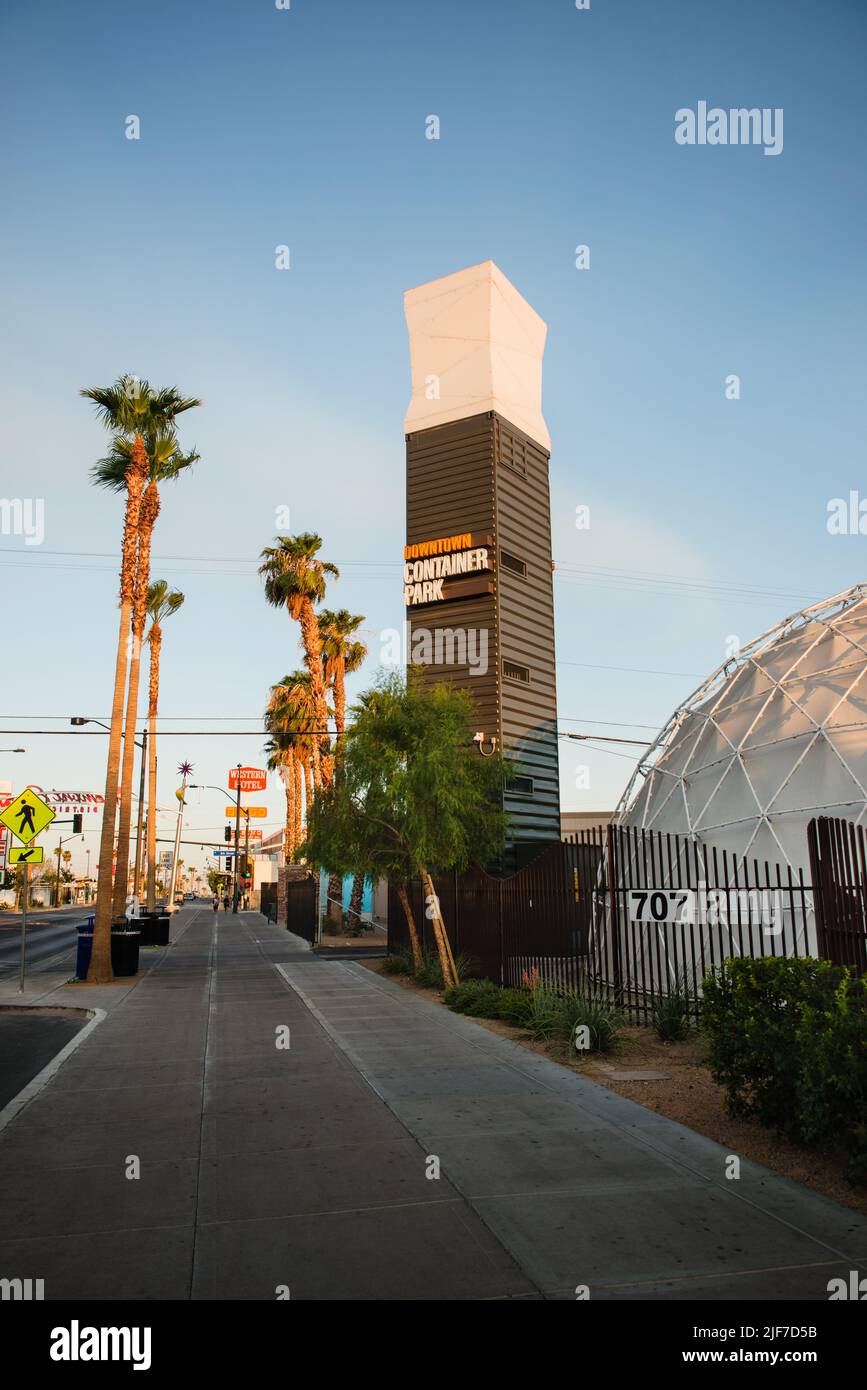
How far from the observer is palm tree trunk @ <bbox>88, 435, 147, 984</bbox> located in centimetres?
2119

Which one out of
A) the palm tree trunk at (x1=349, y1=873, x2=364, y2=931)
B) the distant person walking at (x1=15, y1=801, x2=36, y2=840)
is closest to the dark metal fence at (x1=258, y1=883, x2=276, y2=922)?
the palm tree trunk at (x1=349, y1=873, x2=364, y2=931)

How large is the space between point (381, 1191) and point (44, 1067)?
696 cm

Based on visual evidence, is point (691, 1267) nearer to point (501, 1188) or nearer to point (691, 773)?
point (501, 1188)

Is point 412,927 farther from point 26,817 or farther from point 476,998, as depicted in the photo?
point 26,817

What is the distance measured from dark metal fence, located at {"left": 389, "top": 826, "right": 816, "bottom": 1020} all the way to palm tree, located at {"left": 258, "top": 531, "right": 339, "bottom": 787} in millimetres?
23772

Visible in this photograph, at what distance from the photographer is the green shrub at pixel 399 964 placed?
22.1 m

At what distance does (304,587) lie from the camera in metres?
41.9

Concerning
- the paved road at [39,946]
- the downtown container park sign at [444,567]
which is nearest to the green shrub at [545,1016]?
the paved road at [39,946]

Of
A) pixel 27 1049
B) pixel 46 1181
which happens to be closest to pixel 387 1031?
pixel 27 1049

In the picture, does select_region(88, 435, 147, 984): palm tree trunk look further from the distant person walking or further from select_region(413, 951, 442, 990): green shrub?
select_region(413, 951, 442, 990): green shrub

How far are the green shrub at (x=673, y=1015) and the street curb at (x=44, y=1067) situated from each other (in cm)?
756

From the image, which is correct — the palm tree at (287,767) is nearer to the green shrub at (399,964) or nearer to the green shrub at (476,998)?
the green shrub at (399,964)

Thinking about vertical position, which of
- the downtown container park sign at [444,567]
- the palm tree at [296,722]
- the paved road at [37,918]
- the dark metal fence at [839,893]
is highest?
the downtown container park sign at [444,567]
